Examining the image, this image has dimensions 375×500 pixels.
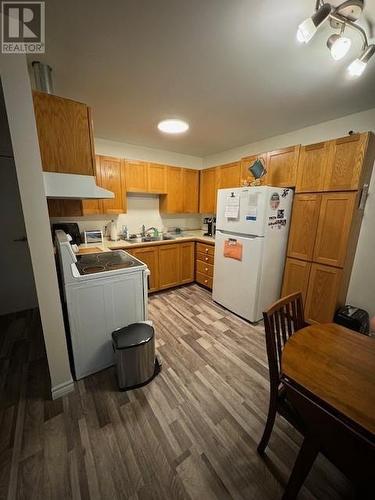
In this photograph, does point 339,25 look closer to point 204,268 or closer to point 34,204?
point 34,204

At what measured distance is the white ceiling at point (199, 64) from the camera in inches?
44.2

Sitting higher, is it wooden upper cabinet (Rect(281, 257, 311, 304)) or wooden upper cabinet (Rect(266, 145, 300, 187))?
wooden upper cabinet (Rect(266, 145, 300, 187))

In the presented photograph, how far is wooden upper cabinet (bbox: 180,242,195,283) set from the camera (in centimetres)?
362

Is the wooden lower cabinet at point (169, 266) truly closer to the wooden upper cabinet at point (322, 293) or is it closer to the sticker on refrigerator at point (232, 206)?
the sticker on refrigerator at point (232, 206)

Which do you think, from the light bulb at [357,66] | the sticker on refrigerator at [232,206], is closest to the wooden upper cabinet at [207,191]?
the sticker on refrigerator at [232,206]

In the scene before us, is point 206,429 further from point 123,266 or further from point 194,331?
Answer: point 123,266

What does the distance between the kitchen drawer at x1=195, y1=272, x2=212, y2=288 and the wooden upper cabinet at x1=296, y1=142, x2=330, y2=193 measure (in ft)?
6.37

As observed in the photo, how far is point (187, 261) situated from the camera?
12.2ft

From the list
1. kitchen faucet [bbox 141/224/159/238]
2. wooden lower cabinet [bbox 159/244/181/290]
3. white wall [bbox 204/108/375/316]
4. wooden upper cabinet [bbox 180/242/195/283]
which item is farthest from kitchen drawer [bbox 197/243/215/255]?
white wall [bbox 204/108/375/316]

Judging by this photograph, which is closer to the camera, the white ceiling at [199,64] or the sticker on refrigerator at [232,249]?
the white ceiling at [199,64]

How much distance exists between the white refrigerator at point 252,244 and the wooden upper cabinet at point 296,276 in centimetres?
9

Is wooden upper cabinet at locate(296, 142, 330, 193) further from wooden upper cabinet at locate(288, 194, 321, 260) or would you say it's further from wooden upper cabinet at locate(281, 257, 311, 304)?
wooden upper cabinet at locate(281, 257, 311, 304)

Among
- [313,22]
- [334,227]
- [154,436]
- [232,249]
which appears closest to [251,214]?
[232,249]

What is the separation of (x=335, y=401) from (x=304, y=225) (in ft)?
6.54
